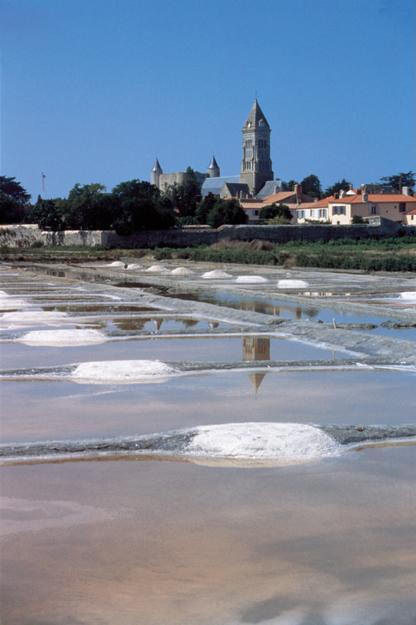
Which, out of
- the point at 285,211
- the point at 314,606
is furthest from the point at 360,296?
the point at 285,211

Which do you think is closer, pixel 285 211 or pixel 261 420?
pixel 261 420

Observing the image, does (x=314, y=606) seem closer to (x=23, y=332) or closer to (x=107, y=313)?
(x=23, y=332)

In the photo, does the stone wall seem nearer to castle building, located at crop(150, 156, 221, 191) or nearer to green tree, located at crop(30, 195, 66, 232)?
green tree, located at crop(30, 195, 66, 232)

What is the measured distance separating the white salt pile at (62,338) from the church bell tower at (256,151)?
3262 inches

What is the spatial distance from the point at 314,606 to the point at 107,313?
11.8 m

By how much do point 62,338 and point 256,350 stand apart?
238 centimetres

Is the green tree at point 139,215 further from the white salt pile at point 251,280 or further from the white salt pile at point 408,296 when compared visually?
the white salt pile at point 408,296

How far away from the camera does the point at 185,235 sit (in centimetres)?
4856

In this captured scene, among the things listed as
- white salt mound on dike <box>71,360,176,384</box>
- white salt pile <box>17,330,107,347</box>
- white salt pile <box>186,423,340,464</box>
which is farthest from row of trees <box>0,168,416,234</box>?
white salt pile <box>186,423,340,464</box>

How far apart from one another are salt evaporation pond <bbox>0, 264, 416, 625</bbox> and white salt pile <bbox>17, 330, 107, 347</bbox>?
357 centimetres

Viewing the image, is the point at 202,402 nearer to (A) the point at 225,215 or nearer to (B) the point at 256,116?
(A) the point at 225,215

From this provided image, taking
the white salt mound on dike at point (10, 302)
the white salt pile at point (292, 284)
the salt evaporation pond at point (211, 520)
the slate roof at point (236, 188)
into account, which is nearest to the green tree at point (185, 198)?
the slate roof at point (236, 188)

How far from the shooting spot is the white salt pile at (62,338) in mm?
10977

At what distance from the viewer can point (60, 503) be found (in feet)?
15.1
